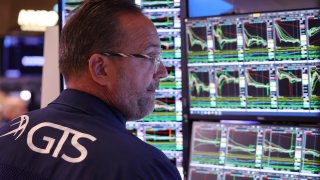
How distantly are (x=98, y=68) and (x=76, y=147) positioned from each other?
0.28 meters

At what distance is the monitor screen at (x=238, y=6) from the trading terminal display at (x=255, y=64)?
72mm

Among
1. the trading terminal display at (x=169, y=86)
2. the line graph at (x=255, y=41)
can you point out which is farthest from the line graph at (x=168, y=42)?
the line graph at (x=255, y=41)

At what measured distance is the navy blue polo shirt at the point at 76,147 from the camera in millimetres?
1135

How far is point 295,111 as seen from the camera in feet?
7.25

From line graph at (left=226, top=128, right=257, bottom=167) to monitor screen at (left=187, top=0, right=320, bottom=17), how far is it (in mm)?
548

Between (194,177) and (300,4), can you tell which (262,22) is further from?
(194,177)

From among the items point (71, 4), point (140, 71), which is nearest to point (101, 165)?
point (140, 71)

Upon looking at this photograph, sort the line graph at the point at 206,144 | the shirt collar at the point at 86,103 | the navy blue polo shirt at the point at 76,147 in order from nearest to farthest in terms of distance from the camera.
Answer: the navy blue polo shirt at the point at 76,147, the shirt collar at the point at 86,103, the line graph at the point at 206,144

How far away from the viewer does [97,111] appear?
1.30 meters

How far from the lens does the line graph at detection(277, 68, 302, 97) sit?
2189 millimetres

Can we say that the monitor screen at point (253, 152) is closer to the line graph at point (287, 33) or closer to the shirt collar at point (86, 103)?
the line graph at point (287, 33)

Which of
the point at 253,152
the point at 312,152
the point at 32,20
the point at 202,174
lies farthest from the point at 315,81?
the point at 32,20

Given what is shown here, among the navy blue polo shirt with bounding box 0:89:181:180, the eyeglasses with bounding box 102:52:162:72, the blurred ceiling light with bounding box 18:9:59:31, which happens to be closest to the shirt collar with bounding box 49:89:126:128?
the navy blue polo shirt with bounding box 0:89:181:180

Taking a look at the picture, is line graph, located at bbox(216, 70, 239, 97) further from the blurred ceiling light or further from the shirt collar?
the blurred ceiling light
